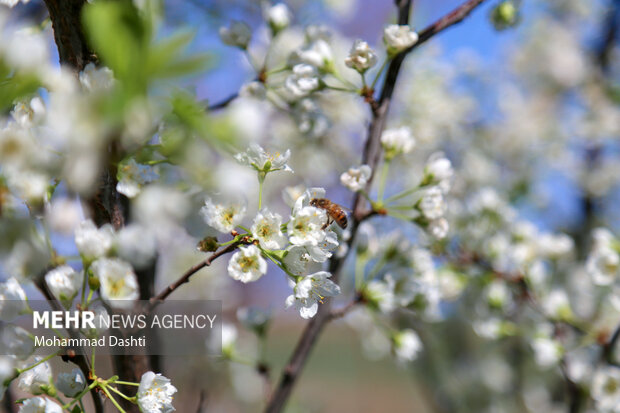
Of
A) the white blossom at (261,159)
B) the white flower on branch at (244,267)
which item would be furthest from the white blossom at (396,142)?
the white flower on branch at (244,267)

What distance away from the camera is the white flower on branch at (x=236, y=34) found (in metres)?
1.54

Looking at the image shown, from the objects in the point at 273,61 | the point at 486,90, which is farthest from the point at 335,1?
the point at 486,90

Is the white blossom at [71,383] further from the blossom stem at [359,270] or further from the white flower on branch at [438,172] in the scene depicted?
the white flower on branch at [438,172]

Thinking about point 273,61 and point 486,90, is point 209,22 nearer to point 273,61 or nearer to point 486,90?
point 273,61

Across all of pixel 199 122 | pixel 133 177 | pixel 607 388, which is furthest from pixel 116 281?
pixel 607 388

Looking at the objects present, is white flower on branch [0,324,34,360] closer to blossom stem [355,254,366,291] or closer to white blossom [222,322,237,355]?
white blossom [222,322,237,355]

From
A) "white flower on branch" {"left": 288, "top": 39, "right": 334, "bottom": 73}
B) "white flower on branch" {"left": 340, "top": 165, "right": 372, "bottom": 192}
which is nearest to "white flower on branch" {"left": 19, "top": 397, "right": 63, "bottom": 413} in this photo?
"white flower on branch" {"left": 340, "top": 165, "right": 372, "bottom": 192}

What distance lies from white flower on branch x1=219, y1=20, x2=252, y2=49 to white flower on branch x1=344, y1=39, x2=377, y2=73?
0.40m

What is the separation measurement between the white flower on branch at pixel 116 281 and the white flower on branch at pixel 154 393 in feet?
0.60

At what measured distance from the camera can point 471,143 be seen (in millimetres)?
4207

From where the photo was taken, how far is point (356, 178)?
1.28 m

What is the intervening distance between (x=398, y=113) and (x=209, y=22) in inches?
73.9

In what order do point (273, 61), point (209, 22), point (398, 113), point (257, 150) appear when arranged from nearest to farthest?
point (257, 150), point (209, 22), point (273, 61), point (398, 113)

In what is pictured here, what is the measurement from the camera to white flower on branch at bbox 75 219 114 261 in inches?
32.4
